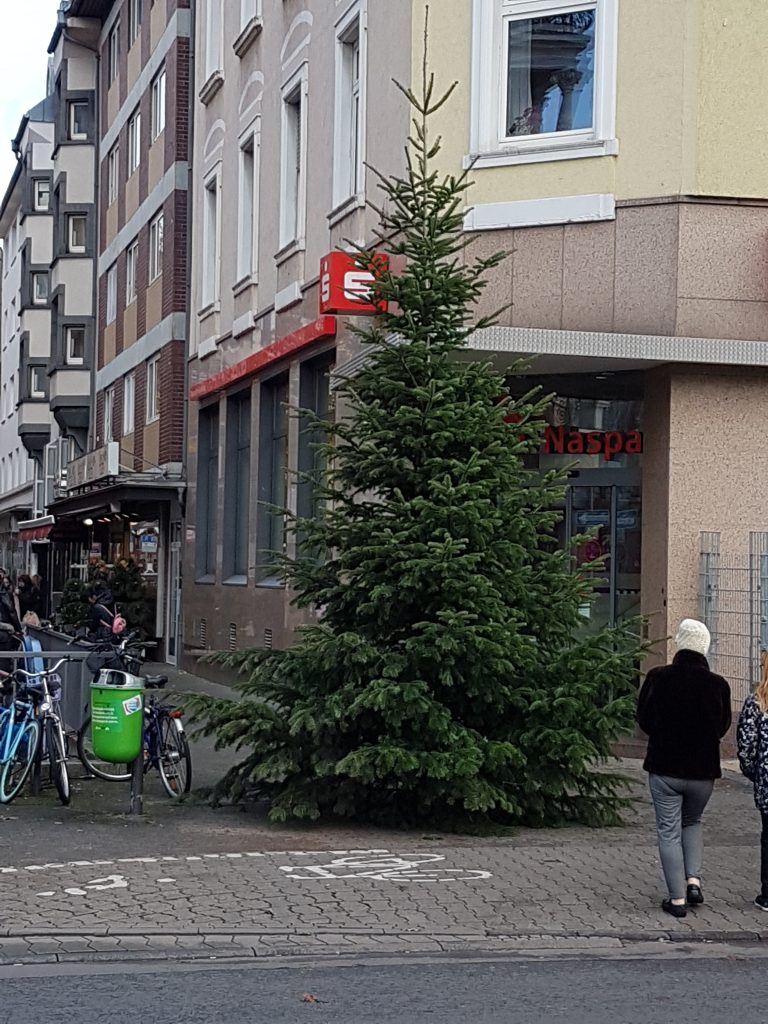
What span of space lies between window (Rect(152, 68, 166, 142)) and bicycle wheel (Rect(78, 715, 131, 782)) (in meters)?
20.4

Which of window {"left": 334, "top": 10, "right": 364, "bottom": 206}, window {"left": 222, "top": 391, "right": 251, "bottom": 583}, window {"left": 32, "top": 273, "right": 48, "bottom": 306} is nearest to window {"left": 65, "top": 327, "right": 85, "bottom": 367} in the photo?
window {"left": 32, "top": 273, "right": 48, "bottom": 306}

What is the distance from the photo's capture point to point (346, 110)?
66.6 feet

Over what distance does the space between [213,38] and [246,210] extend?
13.8 feet

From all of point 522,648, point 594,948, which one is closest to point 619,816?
point 522,648

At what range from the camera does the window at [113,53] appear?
3919 centimetres

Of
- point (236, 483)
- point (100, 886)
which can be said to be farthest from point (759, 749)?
point (236, 483)

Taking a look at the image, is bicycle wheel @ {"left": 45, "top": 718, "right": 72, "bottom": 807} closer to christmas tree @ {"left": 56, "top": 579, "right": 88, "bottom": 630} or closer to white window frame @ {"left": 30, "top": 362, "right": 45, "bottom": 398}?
christmas tree @ {"left": 56, "top": 579, "right": 88, "bottom": 630}

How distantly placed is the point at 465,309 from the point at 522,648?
8.34 ft

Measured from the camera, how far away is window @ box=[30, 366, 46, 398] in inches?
2111

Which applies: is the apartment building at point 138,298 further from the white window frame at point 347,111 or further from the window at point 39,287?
the window at point 39,287

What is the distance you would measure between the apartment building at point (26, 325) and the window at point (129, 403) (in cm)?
1341

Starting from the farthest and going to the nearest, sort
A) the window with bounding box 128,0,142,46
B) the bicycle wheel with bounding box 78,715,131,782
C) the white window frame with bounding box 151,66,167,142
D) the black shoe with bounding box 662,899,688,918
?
1. the window with bounding box 128,0,142,46
2. the white window frame with bounding box 151,66,167,142
3. the bicycle wheel with bounding box 78,715,131,782
4. the black shoe with bounding box 662,899,688,918

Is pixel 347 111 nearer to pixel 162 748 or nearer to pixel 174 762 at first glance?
pixel 162 748

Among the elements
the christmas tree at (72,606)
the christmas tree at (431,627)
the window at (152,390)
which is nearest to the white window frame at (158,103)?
the window at (152,390)
